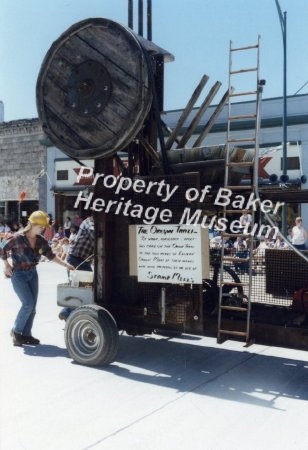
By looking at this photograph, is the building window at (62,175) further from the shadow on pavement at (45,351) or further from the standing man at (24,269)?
the shadow on pavement at (45,351)

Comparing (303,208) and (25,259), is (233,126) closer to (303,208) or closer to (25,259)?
(303,208)

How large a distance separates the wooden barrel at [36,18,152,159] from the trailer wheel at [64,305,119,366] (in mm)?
1851

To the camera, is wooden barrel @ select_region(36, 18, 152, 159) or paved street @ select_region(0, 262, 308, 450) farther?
wooden barrel @ select_region(36, 18, 152, 159)

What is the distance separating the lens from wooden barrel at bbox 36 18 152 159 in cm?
532

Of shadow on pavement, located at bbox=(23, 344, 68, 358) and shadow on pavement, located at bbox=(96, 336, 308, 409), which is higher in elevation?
shadow on pavement, located at bbox=(23, 344, 68, 358)

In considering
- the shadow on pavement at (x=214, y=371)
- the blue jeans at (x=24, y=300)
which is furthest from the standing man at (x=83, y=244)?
the shadow on pavement at (x=214, y=371)

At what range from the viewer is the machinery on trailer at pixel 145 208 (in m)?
5.22

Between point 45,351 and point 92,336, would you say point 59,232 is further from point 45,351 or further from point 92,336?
point 92,336

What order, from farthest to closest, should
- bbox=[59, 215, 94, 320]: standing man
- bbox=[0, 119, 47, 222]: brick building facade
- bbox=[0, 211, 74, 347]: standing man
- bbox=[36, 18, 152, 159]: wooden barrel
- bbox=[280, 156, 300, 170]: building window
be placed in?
1. bbox=[0, 119, 47, 222]: brick building facade
2. bbox=[280, 156, 300, 170]: building window
3. bbox=[59, 215, 94, 320]: standing man
4. bbox=[0, 211, 74, 347]: standing man
5. bbox=[36, 18, 152, 159]: wooden barrel

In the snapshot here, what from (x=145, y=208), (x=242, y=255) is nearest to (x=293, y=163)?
(x=242, y=255)

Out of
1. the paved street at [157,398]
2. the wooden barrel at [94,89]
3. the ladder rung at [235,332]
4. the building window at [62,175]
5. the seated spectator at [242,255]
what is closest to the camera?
the paved street at [157,398]

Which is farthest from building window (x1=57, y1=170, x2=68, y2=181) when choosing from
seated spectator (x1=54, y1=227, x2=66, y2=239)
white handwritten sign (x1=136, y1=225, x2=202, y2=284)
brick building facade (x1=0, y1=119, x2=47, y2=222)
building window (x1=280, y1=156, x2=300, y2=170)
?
white handwritten sign (x1=136, y1=225, x2=202, y2=284)

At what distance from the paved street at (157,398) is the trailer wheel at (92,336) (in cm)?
13

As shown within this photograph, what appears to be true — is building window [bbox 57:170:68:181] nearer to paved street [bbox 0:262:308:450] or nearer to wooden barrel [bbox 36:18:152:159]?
paved street [bbox 0:262:308:450]
